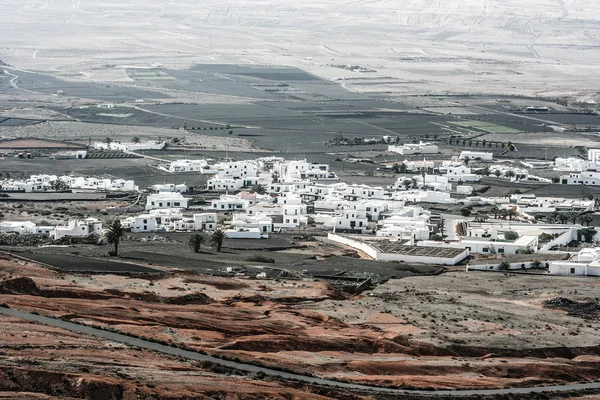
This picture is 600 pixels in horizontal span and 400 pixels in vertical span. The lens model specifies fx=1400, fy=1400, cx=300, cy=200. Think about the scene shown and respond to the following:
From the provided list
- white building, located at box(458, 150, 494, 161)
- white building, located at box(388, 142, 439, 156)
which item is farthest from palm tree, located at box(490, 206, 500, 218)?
white building, located at box(388, 142, 439, 156)

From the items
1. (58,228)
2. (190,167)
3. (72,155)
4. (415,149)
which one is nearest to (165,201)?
(58,228)

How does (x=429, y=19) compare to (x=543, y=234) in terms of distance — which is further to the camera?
(x=429, y=19)

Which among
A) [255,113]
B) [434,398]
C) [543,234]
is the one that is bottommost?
[434,398]

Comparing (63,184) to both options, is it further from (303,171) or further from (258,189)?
(303,171)

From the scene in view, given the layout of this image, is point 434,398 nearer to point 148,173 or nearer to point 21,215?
point 21,215

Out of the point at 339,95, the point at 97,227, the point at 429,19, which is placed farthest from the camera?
the point at 429,19

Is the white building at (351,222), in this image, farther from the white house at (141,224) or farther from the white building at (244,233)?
the white house at (141,224)

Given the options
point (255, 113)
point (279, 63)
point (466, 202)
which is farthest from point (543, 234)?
point (279, 63)

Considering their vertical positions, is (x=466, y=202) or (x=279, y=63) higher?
(x=279, y=63)
